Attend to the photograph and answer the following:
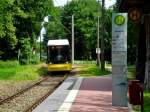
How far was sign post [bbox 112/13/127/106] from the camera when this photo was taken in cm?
1902

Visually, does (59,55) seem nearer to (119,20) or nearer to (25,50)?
(25,50)

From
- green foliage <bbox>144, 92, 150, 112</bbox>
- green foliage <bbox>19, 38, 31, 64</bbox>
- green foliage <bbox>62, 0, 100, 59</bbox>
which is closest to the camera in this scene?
green foliage <bbox>144, 92, 150, 112</bbox>

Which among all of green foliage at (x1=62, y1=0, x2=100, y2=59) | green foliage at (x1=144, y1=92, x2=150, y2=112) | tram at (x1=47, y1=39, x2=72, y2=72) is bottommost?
green foliage at (x1=144, y1=92, x2=150, y2=112)

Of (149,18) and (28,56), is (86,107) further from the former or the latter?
(28,56)

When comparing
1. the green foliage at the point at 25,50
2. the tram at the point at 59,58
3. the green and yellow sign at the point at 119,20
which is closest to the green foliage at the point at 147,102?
the green and yellow sign at the point at 119,20

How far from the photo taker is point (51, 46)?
167 ft

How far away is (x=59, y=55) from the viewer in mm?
50406

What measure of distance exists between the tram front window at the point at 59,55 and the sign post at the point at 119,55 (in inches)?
1220

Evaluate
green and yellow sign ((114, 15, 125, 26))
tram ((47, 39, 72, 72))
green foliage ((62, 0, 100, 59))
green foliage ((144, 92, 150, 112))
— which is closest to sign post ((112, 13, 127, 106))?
green and yellow sign ((114, 15, 125, 26))

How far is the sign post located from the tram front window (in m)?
31.0

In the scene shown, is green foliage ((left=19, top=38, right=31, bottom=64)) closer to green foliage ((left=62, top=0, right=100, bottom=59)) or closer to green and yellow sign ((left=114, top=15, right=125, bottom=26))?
green foliage ((left=62, top=0, right=100, bottom=59))

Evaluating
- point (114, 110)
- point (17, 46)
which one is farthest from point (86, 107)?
point (17, 46)

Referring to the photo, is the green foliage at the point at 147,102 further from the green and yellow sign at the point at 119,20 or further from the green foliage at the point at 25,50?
the green foliage at the point at 25,50

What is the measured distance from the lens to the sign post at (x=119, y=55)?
19016 millimetres
